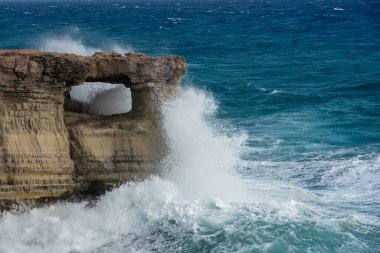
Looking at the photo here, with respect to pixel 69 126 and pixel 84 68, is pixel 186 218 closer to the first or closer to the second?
pixel 69 126

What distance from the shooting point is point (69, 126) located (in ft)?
42.5

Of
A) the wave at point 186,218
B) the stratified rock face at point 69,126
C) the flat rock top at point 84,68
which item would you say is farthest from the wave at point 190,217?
the flat rock top at point 84,68

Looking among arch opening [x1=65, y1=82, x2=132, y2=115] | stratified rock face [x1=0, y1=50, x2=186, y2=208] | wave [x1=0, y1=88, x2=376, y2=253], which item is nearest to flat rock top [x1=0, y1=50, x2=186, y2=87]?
stratified rock face [x1=0, y1=50, x2=186, y2=208]

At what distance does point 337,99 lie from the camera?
27.7 metres

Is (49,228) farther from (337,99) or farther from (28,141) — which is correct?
(337,99)

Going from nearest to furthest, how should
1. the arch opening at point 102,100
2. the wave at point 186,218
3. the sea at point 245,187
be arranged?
1. the wave at point 186,218
2. the sea at point 245,187
3. the arch opening at point 102,100

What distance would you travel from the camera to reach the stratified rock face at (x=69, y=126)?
12211mm

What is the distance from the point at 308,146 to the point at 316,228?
7.16 m

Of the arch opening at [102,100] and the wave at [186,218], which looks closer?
the wave at [186,218]

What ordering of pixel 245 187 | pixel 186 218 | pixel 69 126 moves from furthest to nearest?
pixel 245 187 → pixel 69 126 → pixel 186 218

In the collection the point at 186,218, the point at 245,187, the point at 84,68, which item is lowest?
the point at 245,187

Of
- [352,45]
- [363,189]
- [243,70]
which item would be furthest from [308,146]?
[352,45]

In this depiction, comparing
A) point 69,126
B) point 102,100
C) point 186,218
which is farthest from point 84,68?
point 186,218

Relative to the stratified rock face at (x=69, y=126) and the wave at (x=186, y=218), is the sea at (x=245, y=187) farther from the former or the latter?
the stratified rock face at (x=69, y=126)
